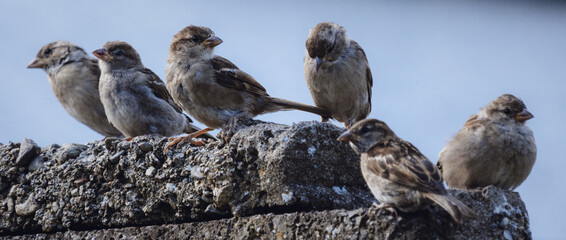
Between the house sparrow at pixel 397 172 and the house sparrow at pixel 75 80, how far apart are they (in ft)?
11.2

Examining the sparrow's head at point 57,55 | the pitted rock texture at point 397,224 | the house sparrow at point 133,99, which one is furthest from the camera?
the sparrow's head at point 57,55

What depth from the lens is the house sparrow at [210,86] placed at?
4211mm

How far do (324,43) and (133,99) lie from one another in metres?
1.48

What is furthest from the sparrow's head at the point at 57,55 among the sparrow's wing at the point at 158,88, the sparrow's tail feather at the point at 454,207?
the sparrow's tail feather at the point at 454,207

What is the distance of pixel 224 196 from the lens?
3.09 meters

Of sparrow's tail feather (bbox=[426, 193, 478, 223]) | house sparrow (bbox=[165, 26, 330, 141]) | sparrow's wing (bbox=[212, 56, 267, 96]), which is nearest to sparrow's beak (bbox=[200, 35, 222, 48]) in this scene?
house sparrow (bbox=[165, 26, 330, 141])

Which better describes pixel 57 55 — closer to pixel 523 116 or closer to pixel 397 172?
pixel 523 116

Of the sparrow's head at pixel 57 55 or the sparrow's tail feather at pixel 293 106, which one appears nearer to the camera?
the sparrow's tail feather at pixel 293 106

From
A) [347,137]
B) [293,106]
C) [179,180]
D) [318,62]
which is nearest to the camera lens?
[347,137]

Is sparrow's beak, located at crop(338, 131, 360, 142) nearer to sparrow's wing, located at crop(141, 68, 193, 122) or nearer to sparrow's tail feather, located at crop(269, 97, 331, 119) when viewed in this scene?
sparrow's tail feather, located at crop(269, 97, 331, 119)

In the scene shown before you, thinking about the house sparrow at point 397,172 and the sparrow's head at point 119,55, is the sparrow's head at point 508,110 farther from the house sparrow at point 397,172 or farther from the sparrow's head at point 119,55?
the sparrow's head at point 119,55

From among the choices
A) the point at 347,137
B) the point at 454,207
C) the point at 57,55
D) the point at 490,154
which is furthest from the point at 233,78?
the point at 57,55

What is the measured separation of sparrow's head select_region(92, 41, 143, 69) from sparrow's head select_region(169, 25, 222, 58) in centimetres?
87

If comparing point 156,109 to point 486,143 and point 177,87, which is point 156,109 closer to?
point 177,87
